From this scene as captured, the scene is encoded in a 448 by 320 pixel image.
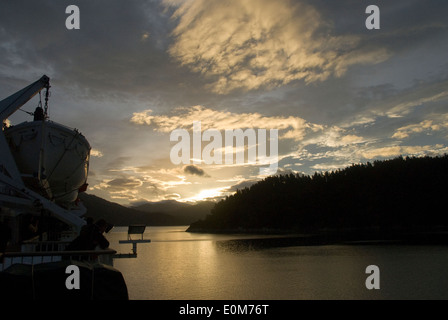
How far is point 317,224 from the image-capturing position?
157375 mm

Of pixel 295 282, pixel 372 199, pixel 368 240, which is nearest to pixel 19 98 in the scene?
pixel 295 282

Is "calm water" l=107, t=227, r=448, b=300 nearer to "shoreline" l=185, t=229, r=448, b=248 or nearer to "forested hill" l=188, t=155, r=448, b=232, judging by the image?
"shoreline" l=185, t=229, r=448, b=248

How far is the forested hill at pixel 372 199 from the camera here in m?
127

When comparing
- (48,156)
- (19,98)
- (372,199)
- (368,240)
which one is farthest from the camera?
(372,199)

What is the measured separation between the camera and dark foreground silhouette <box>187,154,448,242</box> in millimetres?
125875

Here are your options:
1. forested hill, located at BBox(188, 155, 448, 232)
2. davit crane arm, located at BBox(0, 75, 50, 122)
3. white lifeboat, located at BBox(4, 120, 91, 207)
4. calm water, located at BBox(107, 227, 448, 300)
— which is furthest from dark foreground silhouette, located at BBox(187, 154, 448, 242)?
davit crane arm, located at BBox(0, 75, 50, 122)

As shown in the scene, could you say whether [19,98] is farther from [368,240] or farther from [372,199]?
[372,199]

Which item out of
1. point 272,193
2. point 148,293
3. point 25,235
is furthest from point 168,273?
point 272,193

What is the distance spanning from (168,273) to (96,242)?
77.2 ft

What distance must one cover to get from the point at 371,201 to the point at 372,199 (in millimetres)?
993

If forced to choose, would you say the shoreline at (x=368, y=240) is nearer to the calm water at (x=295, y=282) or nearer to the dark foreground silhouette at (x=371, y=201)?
the dark foreground silhouette at (x=371, y=201)

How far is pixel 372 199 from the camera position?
438 ft

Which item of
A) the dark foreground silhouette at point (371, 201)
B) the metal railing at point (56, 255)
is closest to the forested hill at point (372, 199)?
the dark foreground silhouette at point (371, 201)
